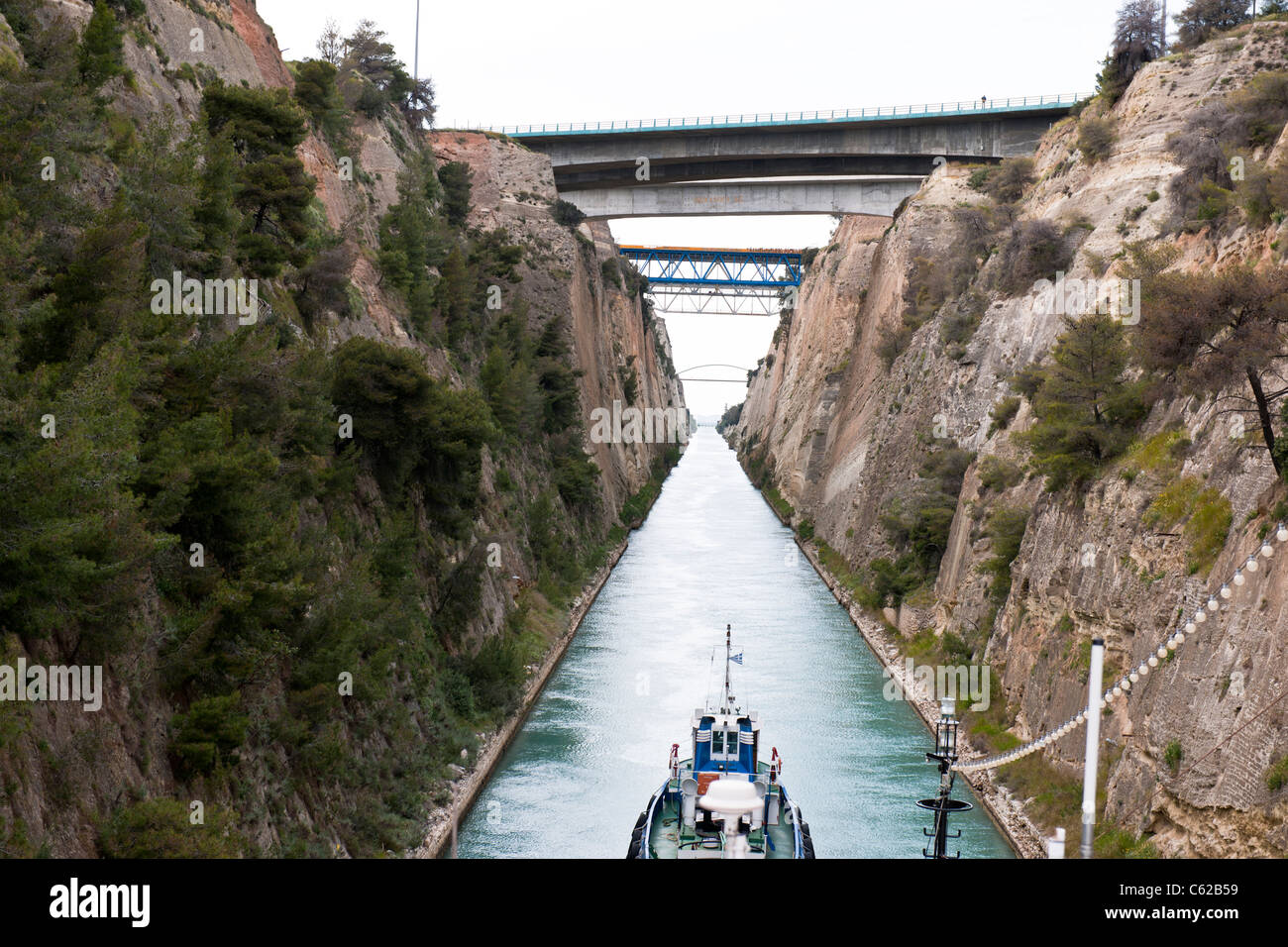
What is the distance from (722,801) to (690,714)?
1590 cm

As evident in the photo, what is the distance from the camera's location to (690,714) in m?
30.8

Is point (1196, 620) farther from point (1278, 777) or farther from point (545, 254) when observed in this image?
point (545, 254)

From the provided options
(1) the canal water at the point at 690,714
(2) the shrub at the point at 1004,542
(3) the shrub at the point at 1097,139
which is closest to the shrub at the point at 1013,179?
(3) the shrub at the point at 1097,139

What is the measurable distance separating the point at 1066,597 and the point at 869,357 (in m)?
37.1

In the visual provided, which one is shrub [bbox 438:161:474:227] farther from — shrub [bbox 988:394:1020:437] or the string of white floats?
the string of white floats

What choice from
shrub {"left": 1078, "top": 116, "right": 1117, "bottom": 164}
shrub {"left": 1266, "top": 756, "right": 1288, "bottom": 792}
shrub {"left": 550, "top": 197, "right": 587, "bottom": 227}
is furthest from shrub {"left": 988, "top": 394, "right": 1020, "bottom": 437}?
shrub {"left": 550, "top": 197, "right": 587, "bottom": 227}

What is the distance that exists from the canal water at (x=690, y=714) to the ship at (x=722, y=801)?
5.61 ft

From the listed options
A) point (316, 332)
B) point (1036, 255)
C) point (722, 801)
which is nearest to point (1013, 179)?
point (1036, 255)

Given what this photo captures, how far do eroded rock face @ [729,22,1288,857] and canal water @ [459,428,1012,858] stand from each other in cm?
291

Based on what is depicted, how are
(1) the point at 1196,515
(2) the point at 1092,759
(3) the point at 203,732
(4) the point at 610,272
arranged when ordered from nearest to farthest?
1. (2) the point at 1092,759
2. (3) the point at 203,732
3. (1) the point at 1196,515
4. (4) the point at 610,272

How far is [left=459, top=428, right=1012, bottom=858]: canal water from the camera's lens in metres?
22.7

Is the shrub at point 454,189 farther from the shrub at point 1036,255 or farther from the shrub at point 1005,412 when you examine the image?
the shrub at point 1005,412

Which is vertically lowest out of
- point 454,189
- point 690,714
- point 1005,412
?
point 690,714

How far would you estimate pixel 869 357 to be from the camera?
59.1 m
